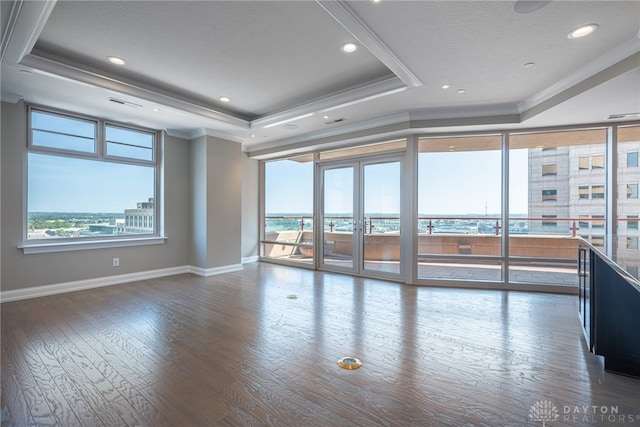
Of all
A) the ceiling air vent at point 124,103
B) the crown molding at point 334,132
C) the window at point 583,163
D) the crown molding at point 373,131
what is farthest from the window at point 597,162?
the ceiling air vent at point 124,103

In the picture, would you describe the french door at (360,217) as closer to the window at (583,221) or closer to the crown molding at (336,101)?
the crown molding at (336,101)

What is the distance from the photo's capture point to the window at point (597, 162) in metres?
4.62

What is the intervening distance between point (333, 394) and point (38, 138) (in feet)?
17.8

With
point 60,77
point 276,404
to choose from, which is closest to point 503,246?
point 276,404

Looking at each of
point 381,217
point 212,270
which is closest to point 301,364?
point 381,217

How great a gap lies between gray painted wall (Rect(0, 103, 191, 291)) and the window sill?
7cm

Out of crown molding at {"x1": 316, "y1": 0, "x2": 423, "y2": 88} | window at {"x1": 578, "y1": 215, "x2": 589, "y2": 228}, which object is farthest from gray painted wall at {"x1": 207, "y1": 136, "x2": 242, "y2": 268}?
window at {"x1": 578, "y1": 215, "x2": 589, "y2": 228}

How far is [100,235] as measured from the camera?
5.11 metres

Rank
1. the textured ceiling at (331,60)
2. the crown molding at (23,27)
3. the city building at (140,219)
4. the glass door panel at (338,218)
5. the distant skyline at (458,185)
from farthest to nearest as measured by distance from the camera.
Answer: the glass door panel at (338,218), the city building at (140,219), the distant skyline at (458,185), the textured ceiling at (331,60), the crown molding at (23,27)

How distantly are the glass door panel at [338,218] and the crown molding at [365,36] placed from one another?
272cm

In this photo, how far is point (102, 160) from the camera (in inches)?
201

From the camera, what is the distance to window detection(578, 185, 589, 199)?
468cm

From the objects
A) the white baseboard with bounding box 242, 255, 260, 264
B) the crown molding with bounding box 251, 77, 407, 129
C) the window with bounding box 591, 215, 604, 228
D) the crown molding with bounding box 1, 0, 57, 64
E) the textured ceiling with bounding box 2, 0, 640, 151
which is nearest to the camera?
the crown molding with bounding box 1, 0, 57, 64

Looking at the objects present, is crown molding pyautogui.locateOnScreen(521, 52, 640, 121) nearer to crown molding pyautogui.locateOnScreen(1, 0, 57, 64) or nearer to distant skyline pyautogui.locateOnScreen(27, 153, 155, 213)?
crown molding pyautogui.locateOnScreen(1, 0, 57, 64)
